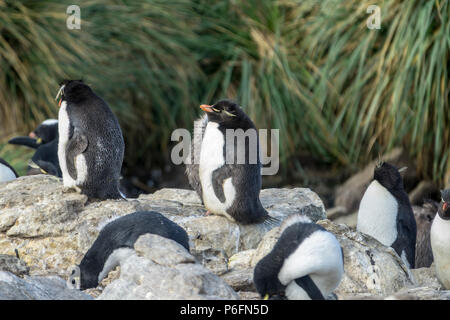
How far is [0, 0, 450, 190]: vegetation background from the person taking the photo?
8125 millimetres

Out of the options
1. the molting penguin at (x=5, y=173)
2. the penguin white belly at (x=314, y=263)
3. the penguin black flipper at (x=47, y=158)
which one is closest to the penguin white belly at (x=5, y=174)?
the molting penguin at (x=5, y=173)

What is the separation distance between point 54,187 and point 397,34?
4.60 meters

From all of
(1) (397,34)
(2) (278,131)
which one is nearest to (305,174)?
(2) (278,131)

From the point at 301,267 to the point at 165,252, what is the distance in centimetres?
63

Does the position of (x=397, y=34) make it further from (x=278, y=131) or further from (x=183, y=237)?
(x=183, y=237)

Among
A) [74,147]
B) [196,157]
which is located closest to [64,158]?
[74,147]

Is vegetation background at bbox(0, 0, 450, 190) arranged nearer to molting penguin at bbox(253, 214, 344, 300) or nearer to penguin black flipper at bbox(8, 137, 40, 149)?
penguin black flipper at bbox(8, 137, 40, 149)

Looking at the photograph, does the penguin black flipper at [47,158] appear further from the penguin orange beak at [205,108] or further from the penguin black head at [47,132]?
the penguin orange beak at [205,108]

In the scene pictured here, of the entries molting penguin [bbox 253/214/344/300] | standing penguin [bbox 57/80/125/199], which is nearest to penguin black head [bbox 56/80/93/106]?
standing penguin [bbox 57/80/125/199]

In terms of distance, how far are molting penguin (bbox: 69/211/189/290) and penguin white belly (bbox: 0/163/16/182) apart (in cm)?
243

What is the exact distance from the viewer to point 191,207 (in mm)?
5207

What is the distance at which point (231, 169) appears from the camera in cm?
482

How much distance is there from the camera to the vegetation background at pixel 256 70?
8.12 meters

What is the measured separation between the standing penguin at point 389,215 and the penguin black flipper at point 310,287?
8.13 feet
